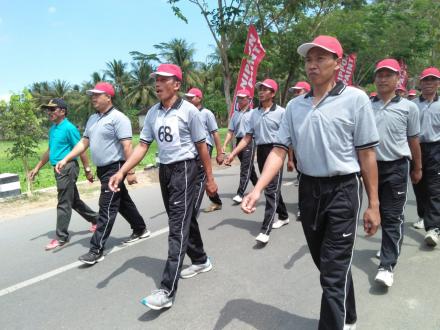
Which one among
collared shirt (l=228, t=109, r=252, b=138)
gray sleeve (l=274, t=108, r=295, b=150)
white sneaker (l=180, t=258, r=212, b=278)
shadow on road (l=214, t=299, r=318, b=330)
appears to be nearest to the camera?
gray sleeve (l=274, t=108, r=295, b=150)

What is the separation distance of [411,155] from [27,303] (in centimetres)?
394

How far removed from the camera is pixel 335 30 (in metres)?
16.5

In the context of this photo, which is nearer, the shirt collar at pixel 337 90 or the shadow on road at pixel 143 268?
the shirt collar at pixel 337 90

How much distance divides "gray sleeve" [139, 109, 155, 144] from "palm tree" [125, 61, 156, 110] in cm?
4514

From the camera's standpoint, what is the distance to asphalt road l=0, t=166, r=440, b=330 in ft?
9.81

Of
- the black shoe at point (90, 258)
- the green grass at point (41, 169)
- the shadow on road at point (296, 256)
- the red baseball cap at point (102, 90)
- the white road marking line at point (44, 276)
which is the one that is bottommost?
the green grass at point (41, 169)

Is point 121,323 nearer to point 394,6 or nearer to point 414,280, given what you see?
point 414,280

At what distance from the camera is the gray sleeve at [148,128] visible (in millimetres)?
3641

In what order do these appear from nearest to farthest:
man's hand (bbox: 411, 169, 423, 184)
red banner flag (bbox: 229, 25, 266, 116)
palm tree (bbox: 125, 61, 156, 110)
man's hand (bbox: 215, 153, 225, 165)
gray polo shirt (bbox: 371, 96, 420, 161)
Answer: gray polo shirt (bbox: 371, 96, 420, 161) < man's hand (bbox: 411, 169, 423, 184) < man's hand (bbox: 215, 153, 225, 165) < red banner flag (bbox: 229, 25, 266, 116) < palm tree (bbox: 125, 61, 156, 110)

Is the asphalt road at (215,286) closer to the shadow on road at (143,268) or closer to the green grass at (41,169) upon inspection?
the shadow on road at (143,268)

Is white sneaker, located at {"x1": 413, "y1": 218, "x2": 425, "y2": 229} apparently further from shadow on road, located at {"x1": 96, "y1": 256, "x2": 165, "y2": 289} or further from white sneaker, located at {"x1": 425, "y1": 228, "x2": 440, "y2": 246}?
shadow on road, located at {"x1": 96, "y1": 256, "x2": 165, "y2": 289}

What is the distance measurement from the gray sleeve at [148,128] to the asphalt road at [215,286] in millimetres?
1385

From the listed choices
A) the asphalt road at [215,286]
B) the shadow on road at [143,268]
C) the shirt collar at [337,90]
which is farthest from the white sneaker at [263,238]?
the shirt collar at [337,90]

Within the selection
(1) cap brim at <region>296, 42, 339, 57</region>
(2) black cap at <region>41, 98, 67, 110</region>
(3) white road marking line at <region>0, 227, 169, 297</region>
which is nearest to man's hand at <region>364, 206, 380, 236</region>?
(1) cap brim at <region>296, 42, 339, 57</region>
